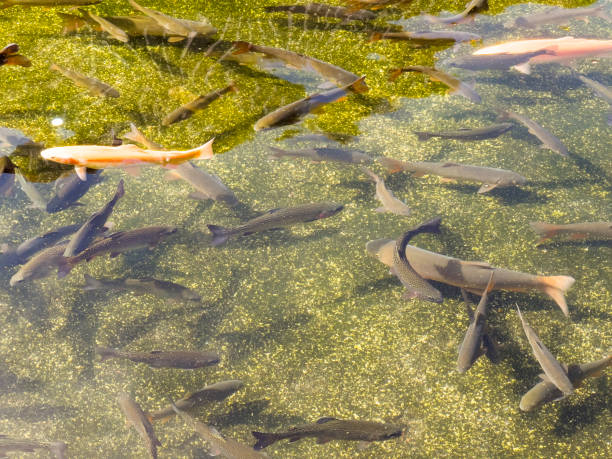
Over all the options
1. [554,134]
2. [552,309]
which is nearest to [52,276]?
[552,309]

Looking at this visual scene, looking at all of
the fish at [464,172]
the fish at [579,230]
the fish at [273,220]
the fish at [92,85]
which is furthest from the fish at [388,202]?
the fish at [92,85]

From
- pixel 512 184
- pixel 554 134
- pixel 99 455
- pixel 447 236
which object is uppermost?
pixel 554 134

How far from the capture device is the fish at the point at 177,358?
2.67 meters

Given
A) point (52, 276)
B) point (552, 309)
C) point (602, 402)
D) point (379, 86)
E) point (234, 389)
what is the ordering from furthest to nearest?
point (379, 86), point (52, 276), point (552, 309), point (234, 389), point (602, 402)

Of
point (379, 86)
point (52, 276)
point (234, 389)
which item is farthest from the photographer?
point (379, 86)

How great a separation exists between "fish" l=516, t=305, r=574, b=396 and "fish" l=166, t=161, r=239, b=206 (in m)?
2.16

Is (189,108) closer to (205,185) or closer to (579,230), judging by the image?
(205,185)

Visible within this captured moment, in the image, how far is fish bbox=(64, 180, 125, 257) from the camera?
310cm

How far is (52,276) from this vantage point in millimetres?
3150

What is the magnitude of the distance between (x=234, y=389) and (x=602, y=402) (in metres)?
2.05

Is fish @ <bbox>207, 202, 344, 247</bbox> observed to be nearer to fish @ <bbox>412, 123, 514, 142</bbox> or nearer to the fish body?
the fish body

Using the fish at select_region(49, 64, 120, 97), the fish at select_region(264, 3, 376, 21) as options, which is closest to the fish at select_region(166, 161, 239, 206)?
the fish at select_region(49, 64, 120, 97)

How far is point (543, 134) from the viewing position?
366 centimetres

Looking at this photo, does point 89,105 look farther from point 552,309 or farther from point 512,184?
point 552,309
